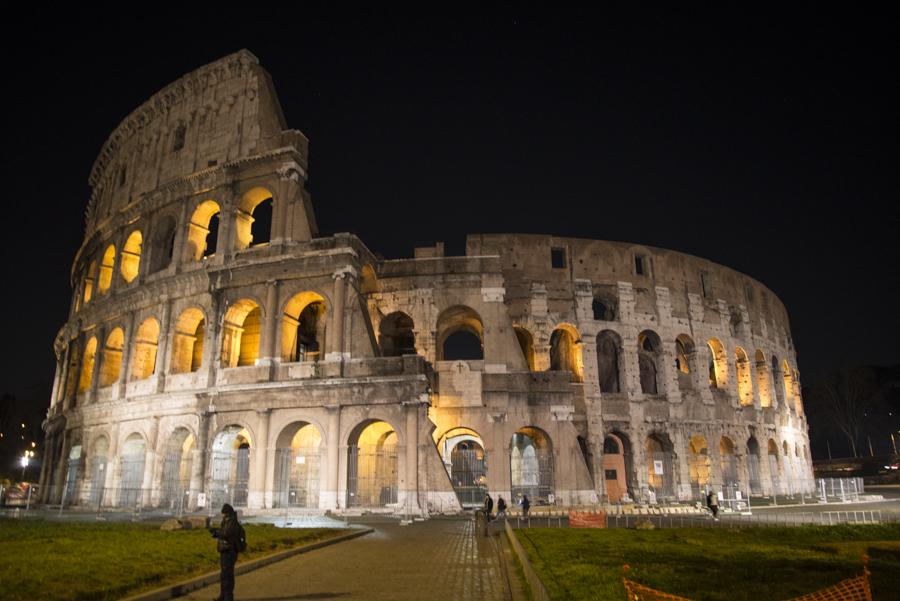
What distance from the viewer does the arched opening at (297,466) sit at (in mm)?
21000

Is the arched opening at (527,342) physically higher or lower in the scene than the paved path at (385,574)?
higher

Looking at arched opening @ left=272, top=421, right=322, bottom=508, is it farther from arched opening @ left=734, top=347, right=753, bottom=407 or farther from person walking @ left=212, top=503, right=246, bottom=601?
arched opening @ left=734, top=347, right=753, bottom=407

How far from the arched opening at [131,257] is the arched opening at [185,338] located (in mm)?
5365

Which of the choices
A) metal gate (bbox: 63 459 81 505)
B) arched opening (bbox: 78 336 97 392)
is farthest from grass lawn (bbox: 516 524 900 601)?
arched opening (bbox: 78 336 97 392)

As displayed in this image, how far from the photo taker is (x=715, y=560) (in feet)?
32.7

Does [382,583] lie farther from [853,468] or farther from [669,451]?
[853,468]

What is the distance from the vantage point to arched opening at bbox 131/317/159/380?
84.1ft

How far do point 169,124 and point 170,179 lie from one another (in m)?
3.21

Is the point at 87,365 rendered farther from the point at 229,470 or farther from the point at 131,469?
the point at 229,470

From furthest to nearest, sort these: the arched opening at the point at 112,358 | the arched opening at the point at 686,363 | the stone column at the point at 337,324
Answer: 1. the arched opening at the point at 686,363
2. the arched opening at the point at 112,358
3. the stone column at the point at 337,324

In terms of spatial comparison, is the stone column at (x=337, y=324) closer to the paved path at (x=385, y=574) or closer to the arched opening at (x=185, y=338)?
the arched opening at (x=185, y=338)

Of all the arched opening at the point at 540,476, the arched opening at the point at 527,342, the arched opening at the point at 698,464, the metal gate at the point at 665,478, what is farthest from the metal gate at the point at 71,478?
the arched opening at the point at 698,464

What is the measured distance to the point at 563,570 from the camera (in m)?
8.94

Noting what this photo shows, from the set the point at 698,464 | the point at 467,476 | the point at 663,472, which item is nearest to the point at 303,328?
the point at 467,476
